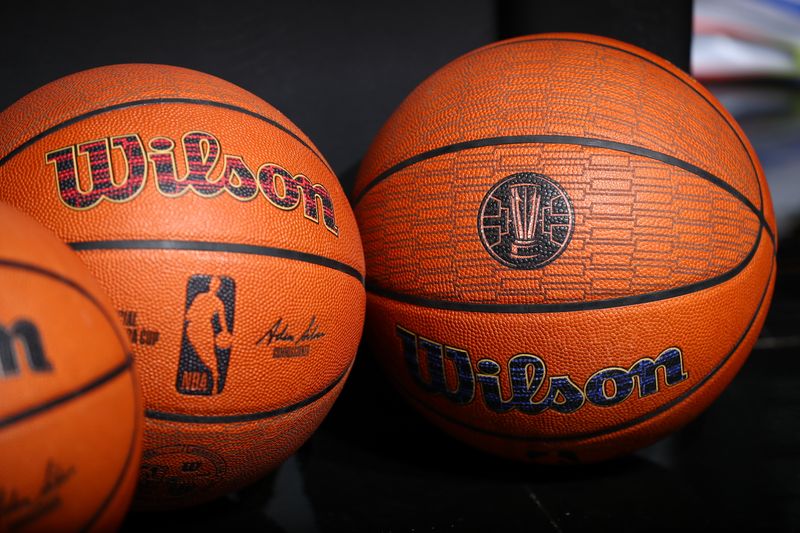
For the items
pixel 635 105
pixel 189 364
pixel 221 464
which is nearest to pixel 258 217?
pixel 189 364

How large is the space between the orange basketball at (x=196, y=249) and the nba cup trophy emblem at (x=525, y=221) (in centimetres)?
27

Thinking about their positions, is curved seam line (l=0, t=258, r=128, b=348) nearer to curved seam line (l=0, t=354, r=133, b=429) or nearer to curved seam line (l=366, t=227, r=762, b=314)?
curved seam line (l=0, t=354, r=133, b=429)

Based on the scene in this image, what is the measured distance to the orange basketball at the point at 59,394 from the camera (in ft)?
2.61

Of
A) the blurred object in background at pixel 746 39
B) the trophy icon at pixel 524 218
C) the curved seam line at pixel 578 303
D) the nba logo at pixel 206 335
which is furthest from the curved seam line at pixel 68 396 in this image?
the blurred object in background at pixel 746 39

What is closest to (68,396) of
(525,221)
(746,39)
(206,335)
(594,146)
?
(206,335)

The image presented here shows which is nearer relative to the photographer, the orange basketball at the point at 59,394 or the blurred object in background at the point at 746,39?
the orange basketball at the point at 59,394

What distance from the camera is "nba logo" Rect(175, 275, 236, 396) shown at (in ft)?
3.53

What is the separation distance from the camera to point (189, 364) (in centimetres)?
108

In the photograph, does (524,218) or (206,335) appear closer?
(206,335)

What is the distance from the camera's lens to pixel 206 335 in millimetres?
1089

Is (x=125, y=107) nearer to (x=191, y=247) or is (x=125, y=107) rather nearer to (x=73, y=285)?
(x=191, y=247)

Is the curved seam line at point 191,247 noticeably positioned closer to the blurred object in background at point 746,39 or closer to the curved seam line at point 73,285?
the curved seam line at point 73,285

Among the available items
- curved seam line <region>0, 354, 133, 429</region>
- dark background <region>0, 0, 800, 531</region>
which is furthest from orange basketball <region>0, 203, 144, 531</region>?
dark background <region>0, 0, 800, 531</region>

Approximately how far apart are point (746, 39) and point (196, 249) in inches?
109
